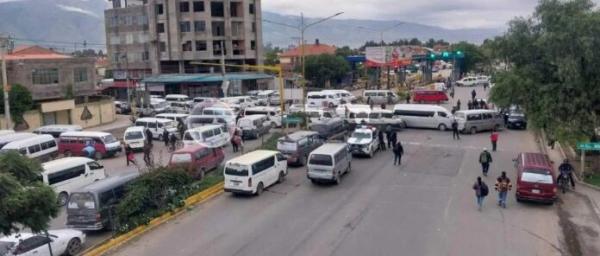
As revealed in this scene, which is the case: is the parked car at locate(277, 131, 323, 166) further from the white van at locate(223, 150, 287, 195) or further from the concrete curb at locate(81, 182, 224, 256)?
the concrete curb at locate(81, 182, 224, 256)

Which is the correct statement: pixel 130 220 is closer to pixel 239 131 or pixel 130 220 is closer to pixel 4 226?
pixel 4 226

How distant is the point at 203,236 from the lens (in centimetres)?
2075

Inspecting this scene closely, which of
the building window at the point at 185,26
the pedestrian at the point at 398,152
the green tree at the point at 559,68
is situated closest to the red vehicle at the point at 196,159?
the pedestrian at the point at 398,152

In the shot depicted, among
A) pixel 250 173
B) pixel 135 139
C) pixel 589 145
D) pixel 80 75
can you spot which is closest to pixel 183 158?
pixel 250 173

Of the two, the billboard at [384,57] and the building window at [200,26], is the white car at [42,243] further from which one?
the building window at [200,26]

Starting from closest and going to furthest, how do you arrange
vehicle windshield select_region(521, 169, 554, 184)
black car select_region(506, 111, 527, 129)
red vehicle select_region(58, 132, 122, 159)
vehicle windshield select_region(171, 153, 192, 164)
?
vehicle windshield select_region(521, 169, 554, 184), vehicle windshield select_region(171, 153, 192, 164), red vehicle select_region(58, 132, 122, 159), black car select_region(506, 111, 527, 129)

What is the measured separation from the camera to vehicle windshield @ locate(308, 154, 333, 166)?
27188mm

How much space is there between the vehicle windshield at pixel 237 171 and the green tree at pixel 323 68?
66536 millimetres

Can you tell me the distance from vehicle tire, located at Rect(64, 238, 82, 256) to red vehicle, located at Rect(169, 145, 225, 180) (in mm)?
7880

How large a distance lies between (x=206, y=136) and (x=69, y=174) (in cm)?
1098

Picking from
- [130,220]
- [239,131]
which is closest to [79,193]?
[130,220]

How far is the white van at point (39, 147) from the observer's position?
3434 centimetres

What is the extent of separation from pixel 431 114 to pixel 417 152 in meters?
10.4

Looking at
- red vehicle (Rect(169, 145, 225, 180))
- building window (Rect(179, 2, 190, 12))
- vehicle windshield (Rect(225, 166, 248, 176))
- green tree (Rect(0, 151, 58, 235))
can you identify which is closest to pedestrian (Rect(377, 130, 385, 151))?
red vehicle (Rect(169, 145, 225, 180))
